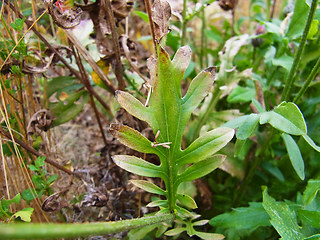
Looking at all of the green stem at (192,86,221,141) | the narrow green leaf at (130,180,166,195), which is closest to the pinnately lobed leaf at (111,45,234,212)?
the narrow green leaf at (130,180,166,195)

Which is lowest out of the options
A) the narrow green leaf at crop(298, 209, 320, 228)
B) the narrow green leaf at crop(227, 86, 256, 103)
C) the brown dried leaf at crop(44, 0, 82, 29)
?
the narrow green leaf at crop(298, 209, 320, 228)

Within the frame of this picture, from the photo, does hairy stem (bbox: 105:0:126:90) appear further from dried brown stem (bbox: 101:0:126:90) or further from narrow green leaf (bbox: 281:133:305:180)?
narrow green leaf (bbox: 281:133:305:180)

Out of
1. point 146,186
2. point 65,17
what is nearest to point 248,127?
point 146,186

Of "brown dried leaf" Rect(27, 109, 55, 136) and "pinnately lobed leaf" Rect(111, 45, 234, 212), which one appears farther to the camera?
"brown dried leaf" Rect(27, 109, 55, 136)

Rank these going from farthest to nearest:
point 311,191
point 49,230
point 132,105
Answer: point 311,191 < point 132,105 < point 49,230

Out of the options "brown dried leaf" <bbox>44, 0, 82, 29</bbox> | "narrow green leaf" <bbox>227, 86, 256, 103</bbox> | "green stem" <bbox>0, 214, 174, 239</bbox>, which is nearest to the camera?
"green stem" <bbox>0, 214, 174, 239</bbox>

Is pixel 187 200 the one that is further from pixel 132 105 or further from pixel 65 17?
pixel 65 17

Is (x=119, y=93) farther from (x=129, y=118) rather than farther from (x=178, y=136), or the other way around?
(x=129, y=118)
